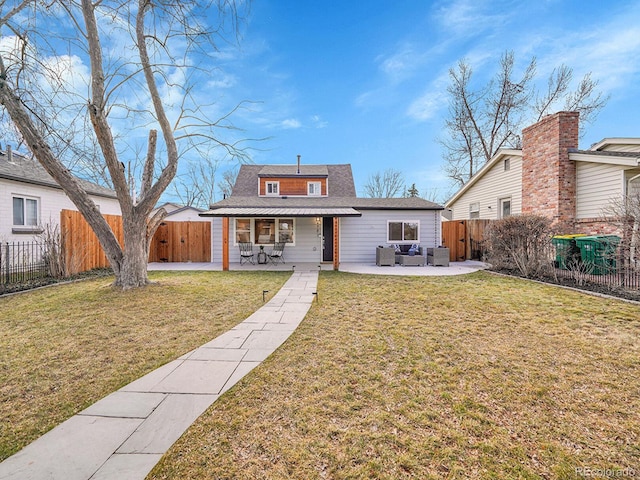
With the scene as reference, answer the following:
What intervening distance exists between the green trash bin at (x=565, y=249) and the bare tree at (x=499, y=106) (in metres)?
12.2

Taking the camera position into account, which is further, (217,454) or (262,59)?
(262,59)

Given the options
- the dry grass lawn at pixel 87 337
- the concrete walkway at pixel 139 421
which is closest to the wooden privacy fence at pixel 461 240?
the dry grass lawn at pixel 87 337

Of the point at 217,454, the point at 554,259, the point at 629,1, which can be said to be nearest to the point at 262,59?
the point at 217,454

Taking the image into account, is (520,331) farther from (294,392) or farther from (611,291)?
(611,291)

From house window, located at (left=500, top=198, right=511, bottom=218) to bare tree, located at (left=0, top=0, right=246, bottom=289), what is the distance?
13.1m

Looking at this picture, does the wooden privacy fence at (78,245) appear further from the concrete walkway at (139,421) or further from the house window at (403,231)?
the house window at (403,231)

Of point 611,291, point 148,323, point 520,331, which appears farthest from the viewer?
point 611,291

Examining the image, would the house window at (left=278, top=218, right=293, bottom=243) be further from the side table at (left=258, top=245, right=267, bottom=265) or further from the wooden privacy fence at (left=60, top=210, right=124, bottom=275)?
the wooden privacy fence at (left=60, top=210, right=124, bottom=275)

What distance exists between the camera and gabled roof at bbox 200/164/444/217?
35.4 feet

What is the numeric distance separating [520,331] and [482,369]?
67.3 inches

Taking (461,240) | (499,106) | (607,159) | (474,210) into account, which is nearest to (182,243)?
(461,240)

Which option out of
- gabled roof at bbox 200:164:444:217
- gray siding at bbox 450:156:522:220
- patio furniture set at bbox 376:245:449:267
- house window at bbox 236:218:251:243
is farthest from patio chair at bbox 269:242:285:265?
gray siding at bbox 450:156:522:220

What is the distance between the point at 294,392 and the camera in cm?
257

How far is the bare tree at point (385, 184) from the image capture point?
104 feet
